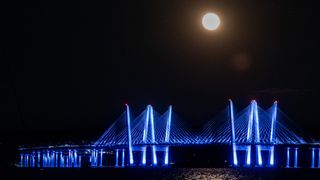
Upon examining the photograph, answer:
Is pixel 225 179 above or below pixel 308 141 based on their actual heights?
below

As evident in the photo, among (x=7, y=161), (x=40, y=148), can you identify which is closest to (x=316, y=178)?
(x=40, y=148)

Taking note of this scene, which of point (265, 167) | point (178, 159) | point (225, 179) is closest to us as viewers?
point (225, 179)

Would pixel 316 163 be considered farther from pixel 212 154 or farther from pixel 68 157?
pixel 68 157

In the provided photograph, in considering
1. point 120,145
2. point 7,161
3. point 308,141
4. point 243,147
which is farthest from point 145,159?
point 7,161

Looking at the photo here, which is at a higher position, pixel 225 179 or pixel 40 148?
pixel 40 148

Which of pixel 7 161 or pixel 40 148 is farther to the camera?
pixel 7 161

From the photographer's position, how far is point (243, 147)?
75250 mm

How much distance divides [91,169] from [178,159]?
1171 cm

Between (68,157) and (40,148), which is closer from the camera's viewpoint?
(40,148)

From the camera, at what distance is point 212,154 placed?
9375cm

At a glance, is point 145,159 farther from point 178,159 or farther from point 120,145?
point 178,159

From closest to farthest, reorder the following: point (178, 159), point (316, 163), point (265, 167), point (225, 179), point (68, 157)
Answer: point (225, 179), point (265, 167), point (316, 163), point (178, 159), point (68, 157)

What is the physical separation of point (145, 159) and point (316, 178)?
19683mm

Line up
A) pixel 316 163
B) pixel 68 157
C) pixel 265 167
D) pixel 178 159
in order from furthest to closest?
pixel 68 157
pixel 178 159
pixel 316 163
pixel 265 167
